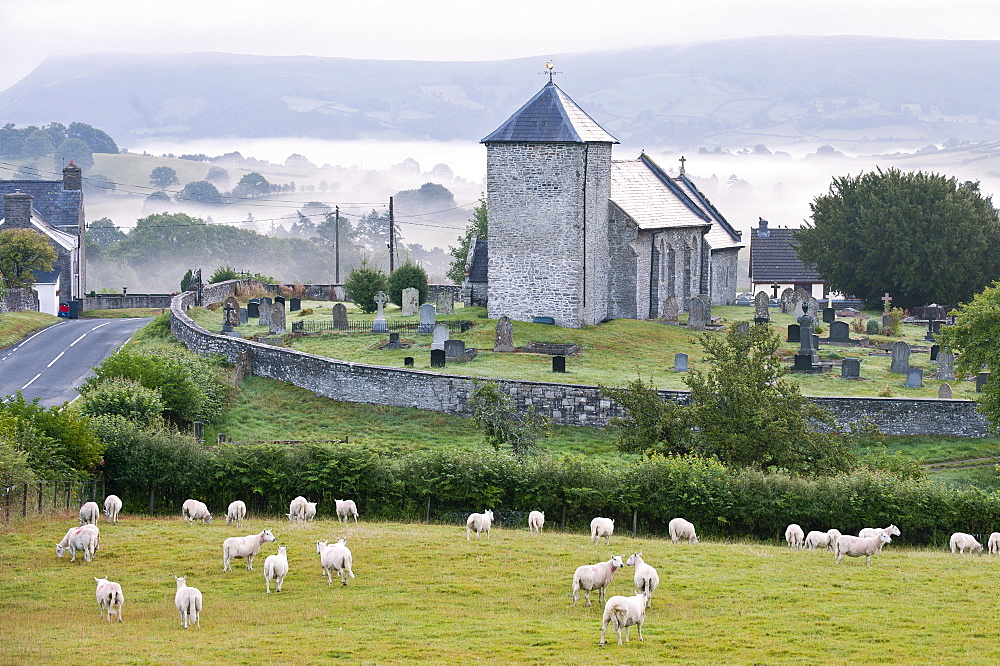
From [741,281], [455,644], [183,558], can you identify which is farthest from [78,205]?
[741,281]

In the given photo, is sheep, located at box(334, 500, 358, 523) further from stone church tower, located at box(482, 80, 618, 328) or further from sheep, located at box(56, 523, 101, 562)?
stone church tower, located at box(482, 80, 618, 328)

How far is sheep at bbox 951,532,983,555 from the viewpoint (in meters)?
23.2

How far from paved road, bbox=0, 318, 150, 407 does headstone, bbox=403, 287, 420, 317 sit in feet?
40.3

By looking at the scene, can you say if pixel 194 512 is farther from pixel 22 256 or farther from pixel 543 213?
pixel 22 256

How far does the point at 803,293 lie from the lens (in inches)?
2689

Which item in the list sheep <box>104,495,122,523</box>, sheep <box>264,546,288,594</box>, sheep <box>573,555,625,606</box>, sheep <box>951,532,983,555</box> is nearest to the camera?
sheep <box>573,555,625,606</box>

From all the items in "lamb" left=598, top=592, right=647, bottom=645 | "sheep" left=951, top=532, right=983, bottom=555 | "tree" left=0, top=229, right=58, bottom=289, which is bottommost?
"sheep" left=951, top=532, right=983, bottom=555

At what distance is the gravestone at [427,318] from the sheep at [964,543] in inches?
1164

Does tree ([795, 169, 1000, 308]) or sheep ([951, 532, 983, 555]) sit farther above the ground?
tree ([795, 169, 1000, 308])

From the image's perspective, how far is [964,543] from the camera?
76.1 ft

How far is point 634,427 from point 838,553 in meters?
9.44

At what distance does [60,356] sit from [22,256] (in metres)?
19.8

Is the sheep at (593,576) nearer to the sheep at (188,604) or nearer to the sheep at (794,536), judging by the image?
the sheep at (188,604)

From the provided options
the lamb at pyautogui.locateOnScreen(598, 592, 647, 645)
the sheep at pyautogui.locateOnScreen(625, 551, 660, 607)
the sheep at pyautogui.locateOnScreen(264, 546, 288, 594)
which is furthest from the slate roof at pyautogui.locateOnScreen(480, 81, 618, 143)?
the lamb at pyautogui.locateOnScreen(598, 592, 647, 645)
